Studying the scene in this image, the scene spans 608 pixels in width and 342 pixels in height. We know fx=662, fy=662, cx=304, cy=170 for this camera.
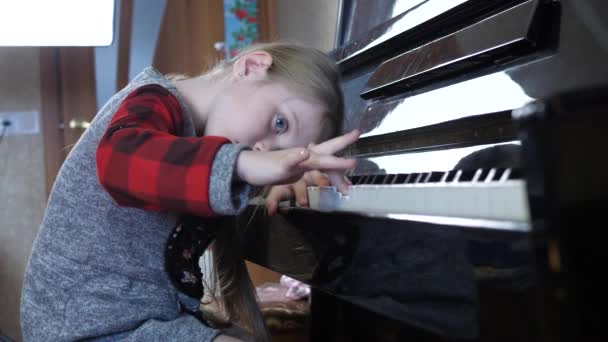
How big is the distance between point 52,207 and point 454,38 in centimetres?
66

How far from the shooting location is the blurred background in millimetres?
3137

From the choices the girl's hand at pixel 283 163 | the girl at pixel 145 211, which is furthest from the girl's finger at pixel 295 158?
the girl at pixel 145 211

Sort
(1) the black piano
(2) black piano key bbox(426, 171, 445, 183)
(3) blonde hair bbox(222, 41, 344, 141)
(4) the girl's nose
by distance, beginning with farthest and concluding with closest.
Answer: (3) blonde hair bbox(222, 41, 344, 141), (4) the girl's nose, (2) black piano key bbox(426, 171, 445, 183), (1) the black piano

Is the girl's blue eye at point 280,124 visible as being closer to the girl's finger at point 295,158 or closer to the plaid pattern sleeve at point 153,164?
the plaid pattern sleeve at point 153,164

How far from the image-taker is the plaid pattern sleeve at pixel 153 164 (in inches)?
27.9

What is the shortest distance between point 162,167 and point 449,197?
0.34 m

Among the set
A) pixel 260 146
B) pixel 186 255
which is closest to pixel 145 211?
pixel 186 255

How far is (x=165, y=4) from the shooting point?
10.8ft

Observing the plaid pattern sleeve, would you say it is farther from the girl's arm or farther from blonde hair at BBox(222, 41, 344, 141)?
blonde hair at BBox(222, 41, 344, 141)

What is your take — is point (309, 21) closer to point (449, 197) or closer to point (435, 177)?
point (435, 177)

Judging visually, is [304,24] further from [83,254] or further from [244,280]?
[83,254]

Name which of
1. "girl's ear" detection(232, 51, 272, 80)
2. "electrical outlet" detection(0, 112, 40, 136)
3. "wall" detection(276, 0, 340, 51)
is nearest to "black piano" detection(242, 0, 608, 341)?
"girl's ear" detection(232, 51, 272, 80)

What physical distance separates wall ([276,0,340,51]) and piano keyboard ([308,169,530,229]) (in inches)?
76.8

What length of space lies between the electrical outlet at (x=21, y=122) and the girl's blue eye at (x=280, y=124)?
97.2 inches
